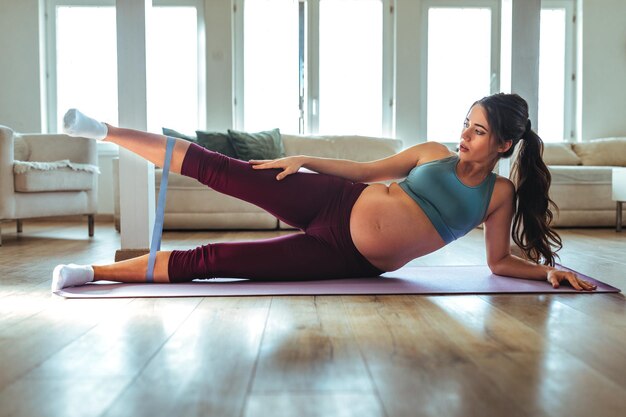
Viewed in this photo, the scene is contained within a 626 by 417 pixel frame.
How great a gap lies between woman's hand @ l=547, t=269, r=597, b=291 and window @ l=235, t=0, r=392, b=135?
4.52 metres

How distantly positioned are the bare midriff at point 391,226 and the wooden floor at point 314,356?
0.20 metres

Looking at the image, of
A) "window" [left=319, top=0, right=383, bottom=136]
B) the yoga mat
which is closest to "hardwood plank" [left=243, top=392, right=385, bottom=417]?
the yoga mat

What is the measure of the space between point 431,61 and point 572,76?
1.60 meters

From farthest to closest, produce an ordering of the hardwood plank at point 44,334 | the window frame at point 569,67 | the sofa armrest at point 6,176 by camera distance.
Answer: the window frame at point 569,67 → the sofa armrest at point 6,176 → the hardwood plank at point 44,334

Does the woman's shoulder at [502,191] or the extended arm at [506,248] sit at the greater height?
the woman's shoulder at [502,191]

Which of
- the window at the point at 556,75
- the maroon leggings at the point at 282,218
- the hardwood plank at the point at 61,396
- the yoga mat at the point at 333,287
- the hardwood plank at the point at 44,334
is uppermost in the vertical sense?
the window at the point at 556,75

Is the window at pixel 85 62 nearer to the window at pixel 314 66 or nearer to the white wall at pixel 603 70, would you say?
the window at pixel 314 66

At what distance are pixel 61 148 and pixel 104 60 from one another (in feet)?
6.57

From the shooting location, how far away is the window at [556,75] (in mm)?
6543

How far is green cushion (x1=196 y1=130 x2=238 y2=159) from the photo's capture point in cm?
514

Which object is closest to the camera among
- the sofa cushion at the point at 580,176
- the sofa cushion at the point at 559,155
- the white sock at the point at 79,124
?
the white sock at the point at 79,124

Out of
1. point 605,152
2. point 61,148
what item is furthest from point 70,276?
point 605,152

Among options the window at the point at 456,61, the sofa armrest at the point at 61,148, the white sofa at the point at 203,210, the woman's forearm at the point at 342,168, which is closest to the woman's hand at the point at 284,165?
the woman's forearm at the point at 342,168

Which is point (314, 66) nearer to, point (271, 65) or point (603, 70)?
point (271, 65)
